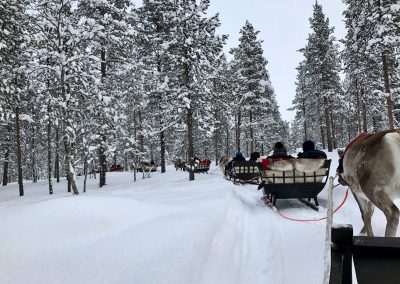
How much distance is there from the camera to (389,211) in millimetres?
4496

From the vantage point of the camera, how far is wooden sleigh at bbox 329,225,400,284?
1581mm

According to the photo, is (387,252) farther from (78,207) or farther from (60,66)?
(60,66)

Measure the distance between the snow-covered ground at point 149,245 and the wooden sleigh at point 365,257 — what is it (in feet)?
9.39

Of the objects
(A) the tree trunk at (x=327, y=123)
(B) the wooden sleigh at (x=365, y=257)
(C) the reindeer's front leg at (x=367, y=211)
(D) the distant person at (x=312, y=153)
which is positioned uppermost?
(A) the tree trunk at (x=327, y=123)

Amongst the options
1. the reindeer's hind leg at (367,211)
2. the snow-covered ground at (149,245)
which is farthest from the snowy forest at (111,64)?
the reindeer's hind leg at (367,211)

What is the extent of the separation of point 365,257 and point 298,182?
807cm

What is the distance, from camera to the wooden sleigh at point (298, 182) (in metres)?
9.38

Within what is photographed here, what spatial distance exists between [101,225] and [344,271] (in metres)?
5.03

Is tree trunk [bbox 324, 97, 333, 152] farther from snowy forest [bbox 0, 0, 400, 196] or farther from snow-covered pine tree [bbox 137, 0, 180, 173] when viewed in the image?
snow-covered pine tree [bbox 137, 0, 180, 173]

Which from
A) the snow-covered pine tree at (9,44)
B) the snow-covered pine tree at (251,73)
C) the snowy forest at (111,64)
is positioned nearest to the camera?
the snowy forest at (111,64)

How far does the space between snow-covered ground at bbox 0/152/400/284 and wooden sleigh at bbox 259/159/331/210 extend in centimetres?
157

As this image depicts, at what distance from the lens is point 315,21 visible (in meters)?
37.5

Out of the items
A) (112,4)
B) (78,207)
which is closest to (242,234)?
(78,207)

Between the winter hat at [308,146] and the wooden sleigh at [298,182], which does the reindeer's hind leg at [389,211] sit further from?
the winter hat at [308,146]
